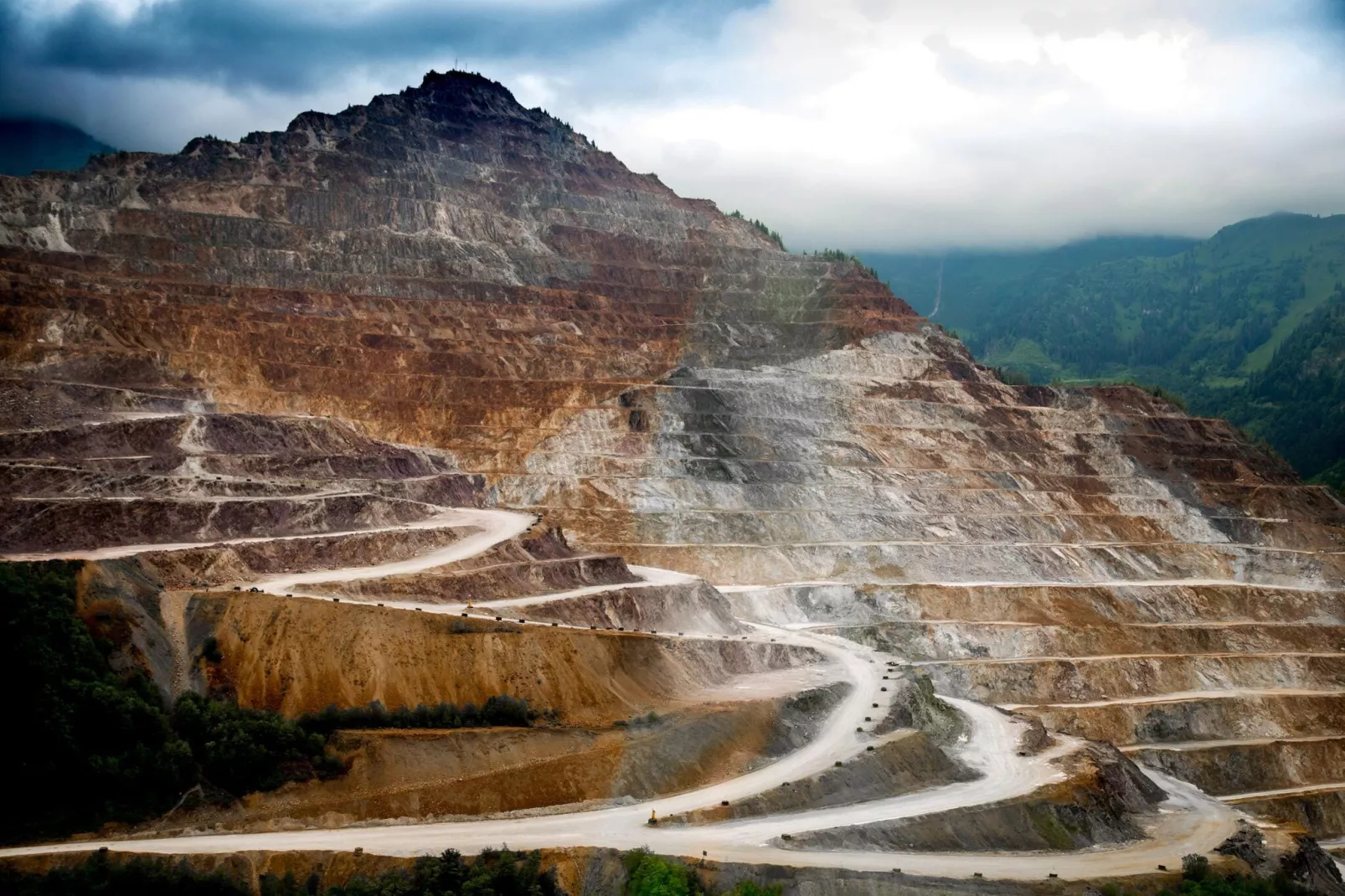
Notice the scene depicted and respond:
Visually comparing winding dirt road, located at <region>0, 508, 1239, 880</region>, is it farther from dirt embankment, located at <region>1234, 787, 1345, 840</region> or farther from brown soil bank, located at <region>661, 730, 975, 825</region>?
dirt embankment, located at <region>1234, 787, 1345, 840</region>

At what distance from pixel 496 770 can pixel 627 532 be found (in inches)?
2553

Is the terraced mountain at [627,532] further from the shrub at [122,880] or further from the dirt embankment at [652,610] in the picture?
the shrub at [122,880]

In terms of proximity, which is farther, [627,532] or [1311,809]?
[627,532]

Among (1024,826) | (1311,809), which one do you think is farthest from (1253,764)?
(1024,826)

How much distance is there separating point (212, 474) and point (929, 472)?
267 feet

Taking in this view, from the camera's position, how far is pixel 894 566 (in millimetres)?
120875

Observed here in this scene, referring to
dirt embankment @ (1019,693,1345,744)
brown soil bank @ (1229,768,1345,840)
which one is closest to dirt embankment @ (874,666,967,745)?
dirt embankment @ (1019,693,1345,744)

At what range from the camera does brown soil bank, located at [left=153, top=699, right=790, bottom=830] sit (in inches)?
2039

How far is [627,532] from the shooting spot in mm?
120500

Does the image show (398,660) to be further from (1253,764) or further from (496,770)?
(1253,764)

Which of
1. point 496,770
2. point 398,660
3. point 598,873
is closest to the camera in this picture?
point 598,873

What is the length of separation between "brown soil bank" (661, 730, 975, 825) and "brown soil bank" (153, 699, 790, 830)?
357 centimetres

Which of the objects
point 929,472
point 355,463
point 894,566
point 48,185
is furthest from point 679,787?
point 48,185

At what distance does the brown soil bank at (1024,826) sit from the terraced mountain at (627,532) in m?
0.22
